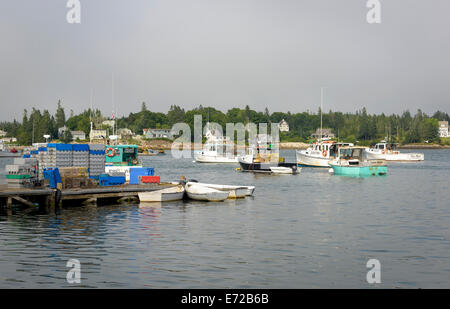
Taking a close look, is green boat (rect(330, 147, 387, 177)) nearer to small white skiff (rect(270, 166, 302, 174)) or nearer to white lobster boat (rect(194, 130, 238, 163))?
small white skiff (rect(270, 166, 302, 174))

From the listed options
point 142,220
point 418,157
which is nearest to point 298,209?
point 142,220

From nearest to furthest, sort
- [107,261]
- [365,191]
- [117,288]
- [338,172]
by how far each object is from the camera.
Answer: [117,288], [107,261], [365,191], [338,172]

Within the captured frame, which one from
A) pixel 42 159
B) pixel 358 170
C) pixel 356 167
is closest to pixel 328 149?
pixel 356 167

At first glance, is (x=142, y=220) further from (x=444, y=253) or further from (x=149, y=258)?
(x=444, y=253)

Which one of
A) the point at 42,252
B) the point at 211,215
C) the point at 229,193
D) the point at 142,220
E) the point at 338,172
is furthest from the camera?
the point at 338,172

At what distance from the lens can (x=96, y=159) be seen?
39.0 metres

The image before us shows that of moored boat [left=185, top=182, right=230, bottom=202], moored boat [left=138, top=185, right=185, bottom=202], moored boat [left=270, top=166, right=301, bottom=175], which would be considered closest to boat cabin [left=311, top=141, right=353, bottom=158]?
moored boat [left=270, top=166, right=301, bottom=175]

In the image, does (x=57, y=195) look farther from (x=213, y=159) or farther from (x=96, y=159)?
(x=213, y=159)

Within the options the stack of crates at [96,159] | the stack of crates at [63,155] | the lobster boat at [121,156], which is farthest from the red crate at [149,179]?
the lobster boat at [121,156]

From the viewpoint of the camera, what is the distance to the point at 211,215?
33188 mm

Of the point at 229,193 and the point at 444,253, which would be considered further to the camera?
the point at 229,193

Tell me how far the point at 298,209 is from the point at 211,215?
765 centimetres

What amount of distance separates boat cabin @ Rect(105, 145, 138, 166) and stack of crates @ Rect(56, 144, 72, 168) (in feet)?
54.7

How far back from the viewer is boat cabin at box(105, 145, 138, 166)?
54281 mm
